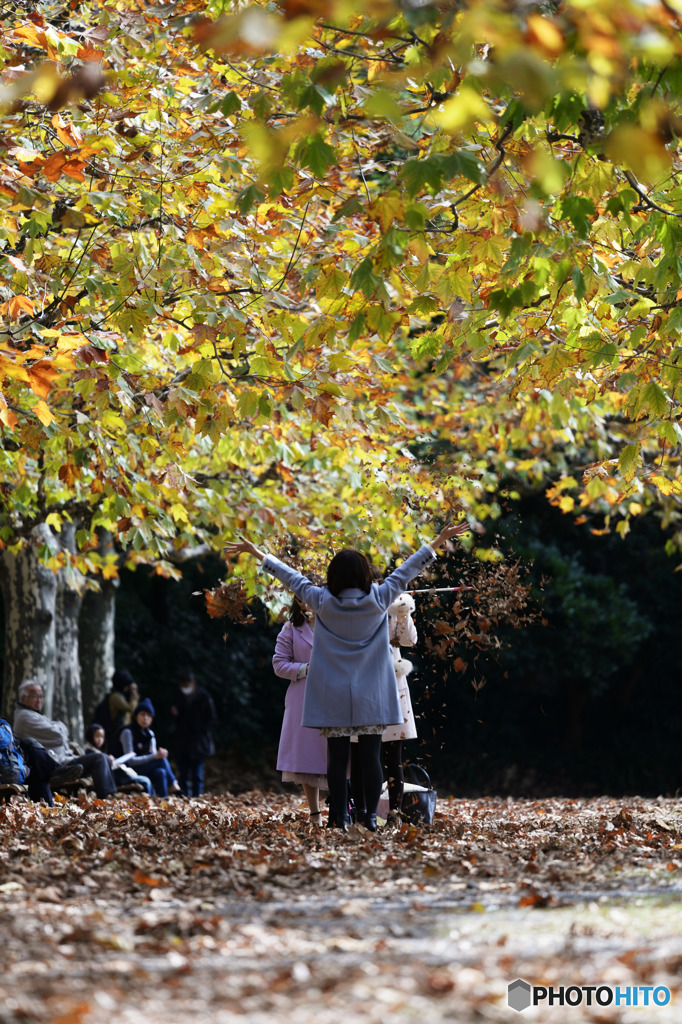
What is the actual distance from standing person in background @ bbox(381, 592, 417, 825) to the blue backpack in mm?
3480

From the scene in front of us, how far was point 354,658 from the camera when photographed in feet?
21.0

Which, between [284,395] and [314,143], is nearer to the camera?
[314,143]

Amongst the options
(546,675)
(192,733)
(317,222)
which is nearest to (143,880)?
(317,222)

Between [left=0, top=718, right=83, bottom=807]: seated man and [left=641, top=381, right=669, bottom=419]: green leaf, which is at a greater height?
[left=641, top=381, right=669, bottom=419]: green leaf

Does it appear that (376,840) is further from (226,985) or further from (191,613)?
(191,613)

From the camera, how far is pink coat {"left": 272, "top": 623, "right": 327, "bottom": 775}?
295 inches

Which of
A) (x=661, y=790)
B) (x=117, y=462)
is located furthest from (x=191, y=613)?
(x=117, y=462)

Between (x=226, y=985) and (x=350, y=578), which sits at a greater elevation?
(x=350, y=578)

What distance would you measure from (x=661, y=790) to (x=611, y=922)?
15.6 m

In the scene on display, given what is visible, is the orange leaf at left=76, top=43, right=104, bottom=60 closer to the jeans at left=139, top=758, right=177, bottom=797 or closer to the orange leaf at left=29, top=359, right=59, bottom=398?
the orange leaf at left=29, top=359, right=59, bottom=398

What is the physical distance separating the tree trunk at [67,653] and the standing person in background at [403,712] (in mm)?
6259

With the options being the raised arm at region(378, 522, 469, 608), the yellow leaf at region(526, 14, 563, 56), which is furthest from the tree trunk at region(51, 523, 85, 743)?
the yellow leaf at region(526, 14, 563, 56)

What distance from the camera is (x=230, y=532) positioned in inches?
409

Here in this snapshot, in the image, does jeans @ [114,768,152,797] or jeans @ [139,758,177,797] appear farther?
jeans @ [139,758,177,797]
